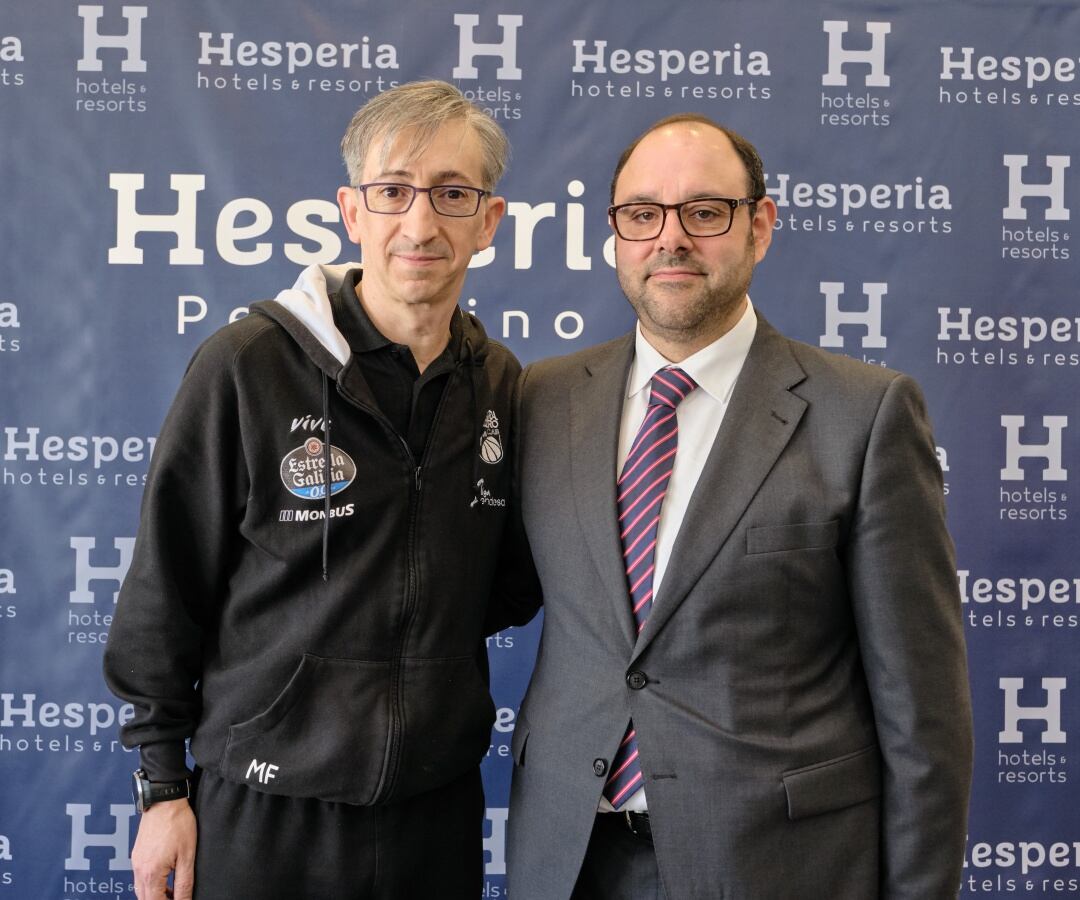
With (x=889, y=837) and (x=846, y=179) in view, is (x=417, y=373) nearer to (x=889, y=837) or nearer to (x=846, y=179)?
(x=889, y=837)

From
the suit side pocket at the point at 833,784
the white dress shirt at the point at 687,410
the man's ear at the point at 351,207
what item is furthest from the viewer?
the man's ear at the point at 351,207

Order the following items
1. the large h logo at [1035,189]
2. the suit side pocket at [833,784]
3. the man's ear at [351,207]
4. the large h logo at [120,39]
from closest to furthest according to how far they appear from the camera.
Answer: the suit side pocket at [833,784] → the man's ear at [351,207] → the large h logo at [120,39] → the large h logo at [1035,189]

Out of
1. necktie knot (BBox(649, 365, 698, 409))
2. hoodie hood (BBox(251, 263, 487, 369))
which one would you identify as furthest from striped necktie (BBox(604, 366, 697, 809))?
hoodie hood (BBox(251, 263, 487, 369))

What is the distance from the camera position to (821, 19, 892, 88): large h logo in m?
2.75

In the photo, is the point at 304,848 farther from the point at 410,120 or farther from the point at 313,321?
the point at 410,120

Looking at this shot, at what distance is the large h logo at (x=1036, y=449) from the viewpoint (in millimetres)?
2801

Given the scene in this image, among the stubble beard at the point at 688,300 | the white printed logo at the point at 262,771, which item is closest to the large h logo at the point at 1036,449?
the stubble beard at the point at 688,300

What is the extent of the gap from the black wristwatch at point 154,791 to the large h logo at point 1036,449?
7.33 ft

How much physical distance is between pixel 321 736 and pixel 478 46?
1.89 metres

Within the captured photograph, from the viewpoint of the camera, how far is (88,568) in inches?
Result: 107

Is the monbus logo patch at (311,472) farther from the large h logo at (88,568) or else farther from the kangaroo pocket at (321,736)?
the large h logo at (88,568)

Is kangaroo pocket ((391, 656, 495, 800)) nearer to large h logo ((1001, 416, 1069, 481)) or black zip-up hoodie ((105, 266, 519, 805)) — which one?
black zip-up hoodie ((105, 266, 519, 805))

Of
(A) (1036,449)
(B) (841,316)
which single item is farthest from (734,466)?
(A) (1036,449)

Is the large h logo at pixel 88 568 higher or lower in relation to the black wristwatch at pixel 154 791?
higher
